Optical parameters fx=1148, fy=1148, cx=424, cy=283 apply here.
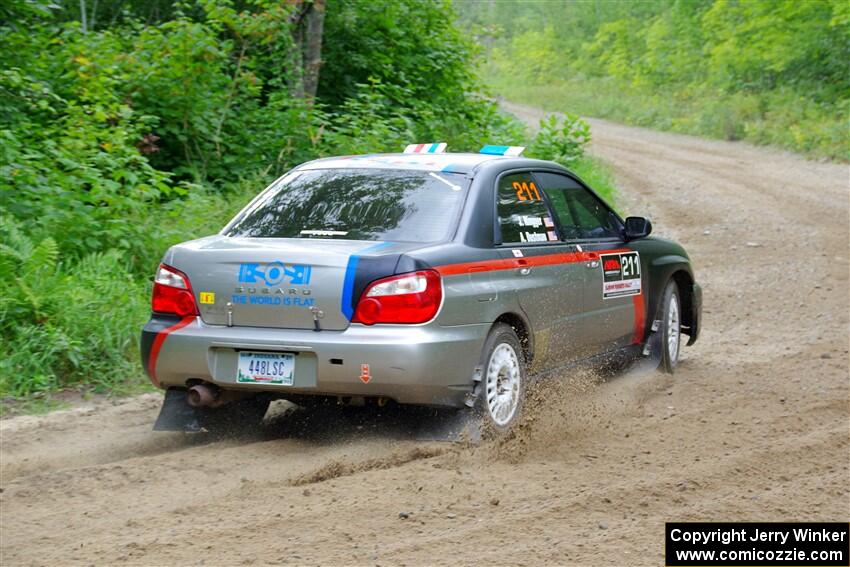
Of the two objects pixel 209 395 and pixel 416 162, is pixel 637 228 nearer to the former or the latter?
pixel 416 162

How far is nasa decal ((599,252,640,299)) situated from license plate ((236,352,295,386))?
8.13ft

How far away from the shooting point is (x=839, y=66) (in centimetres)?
3081

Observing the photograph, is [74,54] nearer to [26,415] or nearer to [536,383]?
[26,415]

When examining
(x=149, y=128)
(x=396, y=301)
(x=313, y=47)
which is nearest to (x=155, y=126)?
(x=149, y=128)

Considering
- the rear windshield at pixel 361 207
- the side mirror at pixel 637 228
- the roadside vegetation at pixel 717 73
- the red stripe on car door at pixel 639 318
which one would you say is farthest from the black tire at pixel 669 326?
the roadside vegetation at pixel 717 73

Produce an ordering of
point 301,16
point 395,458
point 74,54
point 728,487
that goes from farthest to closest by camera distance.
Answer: point 301,16 < point 74,54 < point 395,458 < point 728,487

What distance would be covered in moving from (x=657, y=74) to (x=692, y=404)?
3875 cm

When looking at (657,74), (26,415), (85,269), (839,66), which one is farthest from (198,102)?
(657,74)

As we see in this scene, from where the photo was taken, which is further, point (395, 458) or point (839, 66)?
point (839, 66)

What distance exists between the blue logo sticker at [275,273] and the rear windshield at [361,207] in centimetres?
46

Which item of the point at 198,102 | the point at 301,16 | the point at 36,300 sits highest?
the point at 301,16

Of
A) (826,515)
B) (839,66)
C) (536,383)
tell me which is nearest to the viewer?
(826,515)

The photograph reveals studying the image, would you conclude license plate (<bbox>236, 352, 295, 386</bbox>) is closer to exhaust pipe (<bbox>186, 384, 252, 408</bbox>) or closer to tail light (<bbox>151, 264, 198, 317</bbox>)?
exhaust pipe (<bbox>186, 384, 252, 408</bbox>)

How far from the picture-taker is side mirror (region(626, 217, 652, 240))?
25.6 feet
